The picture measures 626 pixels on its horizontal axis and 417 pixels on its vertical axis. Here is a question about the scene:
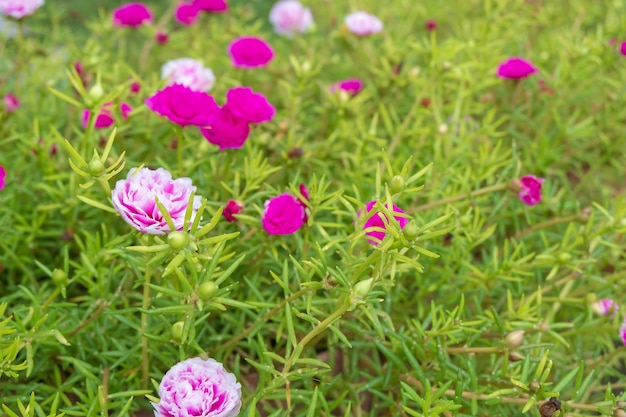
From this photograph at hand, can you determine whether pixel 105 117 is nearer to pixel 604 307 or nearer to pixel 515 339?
pixel 515 339

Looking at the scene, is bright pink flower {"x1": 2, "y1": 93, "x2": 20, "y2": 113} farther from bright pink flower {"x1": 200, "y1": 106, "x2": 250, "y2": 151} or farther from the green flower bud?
the green flower bud

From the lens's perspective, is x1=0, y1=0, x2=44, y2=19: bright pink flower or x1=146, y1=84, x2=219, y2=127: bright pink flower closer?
x1=146, y1=84, x2=219, y2=127: bright pink flower

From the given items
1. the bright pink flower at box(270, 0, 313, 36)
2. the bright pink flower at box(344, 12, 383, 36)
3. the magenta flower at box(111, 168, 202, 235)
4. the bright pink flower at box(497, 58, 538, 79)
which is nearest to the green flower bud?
the magenta flower at box(111, 168, 202, 235)

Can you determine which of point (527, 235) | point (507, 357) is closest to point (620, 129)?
point (527, 235)

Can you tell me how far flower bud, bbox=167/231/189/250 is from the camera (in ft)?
3.00

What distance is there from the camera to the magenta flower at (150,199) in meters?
0.94

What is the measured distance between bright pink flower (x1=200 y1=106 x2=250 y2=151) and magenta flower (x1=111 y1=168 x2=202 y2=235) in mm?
285

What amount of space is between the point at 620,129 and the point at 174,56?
1711 mm

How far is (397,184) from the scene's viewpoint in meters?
1.06

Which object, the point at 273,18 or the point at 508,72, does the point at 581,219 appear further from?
the point at 273,18

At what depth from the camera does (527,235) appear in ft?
5.58

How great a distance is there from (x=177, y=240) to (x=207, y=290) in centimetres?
12

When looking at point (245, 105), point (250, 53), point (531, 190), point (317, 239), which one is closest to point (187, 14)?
point (250, 53)

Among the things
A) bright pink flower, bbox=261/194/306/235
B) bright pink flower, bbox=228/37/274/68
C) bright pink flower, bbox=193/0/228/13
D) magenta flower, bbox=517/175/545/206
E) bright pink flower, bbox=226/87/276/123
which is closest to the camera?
bright pink flower, bbox=261/194/306/235
